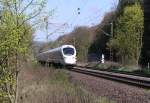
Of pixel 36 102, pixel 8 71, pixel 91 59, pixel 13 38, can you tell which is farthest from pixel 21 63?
pixel 91 59

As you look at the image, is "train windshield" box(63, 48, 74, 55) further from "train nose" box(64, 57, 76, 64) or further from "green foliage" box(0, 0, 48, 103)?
"green foliage" box(0, 0, 48, 103)

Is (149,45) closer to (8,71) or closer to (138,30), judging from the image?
(138,30)

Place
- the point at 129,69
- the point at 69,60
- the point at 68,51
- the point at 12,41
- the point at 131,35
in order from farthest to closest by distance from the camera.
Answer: the point at 131,35, the point at 68,51, the point at 69,60, the point at 129,69, the point at 12,41

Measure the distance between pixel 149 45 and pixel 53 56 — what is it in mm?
14720

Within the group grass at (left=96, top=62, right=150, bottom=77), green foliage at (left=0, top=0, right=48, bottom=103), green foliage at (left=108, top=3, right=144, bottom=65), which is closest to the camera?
green foliage at (left=0, top=0, right=48, bottom=103)

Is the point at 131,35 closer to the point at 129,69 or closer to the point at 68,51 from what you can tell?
the point at 129,69

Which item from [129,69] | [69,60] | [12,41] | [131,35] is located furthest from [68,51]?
[12,41]

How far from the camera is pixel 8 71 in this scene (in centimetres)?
1105

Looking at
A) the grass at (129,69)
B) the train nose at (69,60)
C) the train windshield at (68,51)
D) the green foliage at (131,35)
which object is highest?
the green foliage at (131,35)

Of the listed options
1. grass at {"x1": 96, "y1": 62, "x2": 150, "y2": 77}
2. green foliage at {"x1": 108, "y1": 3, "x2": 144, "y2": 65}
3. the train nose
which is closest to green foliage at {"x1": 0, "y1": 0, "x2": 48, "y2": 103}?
grass at {"x1": 96, "y1": 62, "x2": 150, "y2": 77}

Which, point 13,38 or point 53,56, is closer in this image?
point 13,38

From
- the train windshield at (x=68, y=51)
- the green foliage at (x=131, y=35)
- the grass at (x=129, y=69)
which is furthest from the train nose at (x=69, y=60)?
the green foliage at (x=131, y=35)

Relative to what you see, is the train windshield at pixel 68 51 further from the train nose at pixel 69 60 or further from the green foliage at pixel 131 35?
the green foliage at pixel 131 35

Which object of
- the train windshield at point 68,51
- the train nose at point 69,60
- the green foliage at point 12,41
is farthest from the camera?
the train windshield at point 68,51
